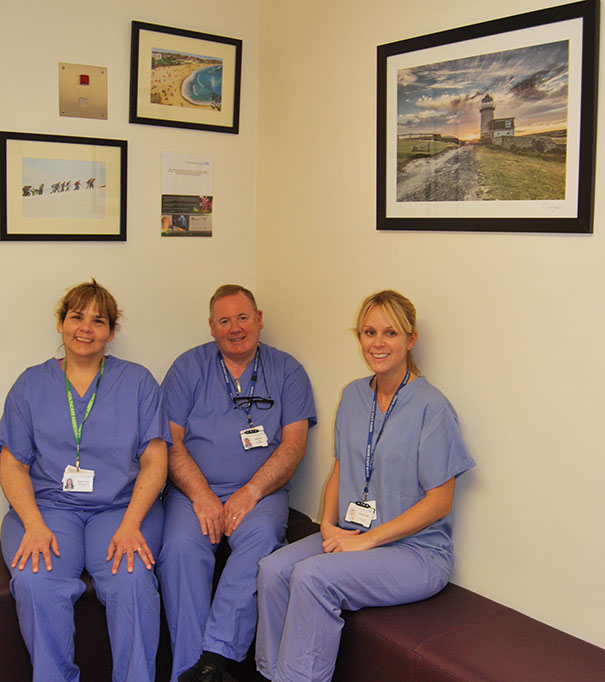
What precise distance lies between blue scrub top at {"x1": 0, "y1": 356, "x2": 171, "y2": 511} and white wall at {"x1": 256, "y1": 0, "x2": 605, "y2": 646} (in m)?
0.83

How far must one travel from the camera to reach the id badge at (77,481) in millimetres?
2830

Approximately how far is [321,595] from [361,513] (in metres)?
0.35

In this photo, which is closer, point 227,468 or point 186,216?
point 227,468

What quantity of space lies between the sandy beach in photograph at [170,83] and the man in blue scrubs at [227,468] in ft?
2.71

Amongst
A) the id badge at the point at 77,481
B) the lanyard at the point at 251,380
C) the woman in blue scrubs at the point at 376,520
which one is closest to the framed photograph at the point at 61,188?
the lanyard at the point at 251,380

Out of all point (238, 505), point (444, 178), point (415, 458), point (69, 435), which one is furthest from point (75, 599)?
point (444, 178)

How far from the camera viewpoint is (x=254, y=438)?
318 centimetres

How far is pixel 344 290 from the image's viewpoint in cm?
319

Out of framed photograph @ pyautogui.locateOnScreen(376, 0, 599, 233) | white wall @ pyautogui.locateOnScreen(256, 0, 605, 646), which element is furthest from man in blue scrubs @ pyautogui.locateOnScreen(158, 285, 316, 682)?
framed photograph @ pyautogui.locateOnScreen(376, 0, 599, 233)

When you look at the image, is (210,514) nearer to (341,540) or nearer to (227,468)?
(227,468)

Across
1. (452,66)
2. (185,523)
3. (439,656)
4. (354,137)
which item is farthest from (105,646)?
(452,66)

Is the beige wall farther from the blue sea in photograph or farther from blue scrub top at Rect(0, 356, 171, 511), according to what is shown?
blue scrub top at Rect(0, 356, 171, 511)

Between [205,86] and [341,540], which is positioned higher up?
[205,86]

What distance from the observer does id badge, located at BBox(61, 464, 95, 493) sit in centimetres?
283
